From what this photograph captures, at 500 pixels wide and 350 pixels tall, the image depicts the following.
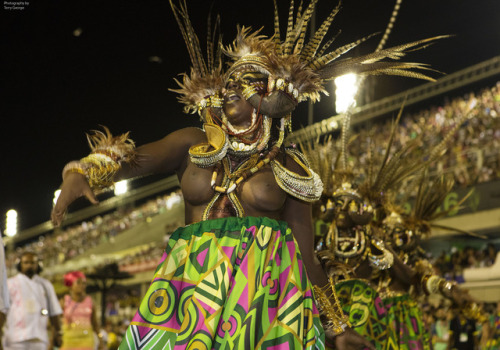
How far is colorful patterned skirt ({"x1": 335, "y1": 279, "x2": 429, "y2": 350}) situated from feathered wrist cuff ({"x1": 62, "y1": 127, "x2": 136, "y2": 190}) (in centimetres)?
282

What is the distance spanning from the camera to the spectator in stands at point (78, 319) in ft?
29.3

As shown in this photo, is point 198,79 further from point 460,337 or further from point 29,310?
point 460,337

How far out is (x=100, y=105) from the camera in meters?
13.9

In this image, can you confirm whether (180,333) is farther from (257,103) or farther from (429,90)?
(429,90)

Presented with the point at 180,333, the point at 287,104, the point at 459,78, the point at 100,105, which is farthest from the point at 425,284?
the point at 459,78

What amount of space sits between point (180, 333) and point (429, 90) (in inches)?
671

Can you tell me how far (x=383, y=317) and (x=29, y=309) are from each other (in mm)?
3927

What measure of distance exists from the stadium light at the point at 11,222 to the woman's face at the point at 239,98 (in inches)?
1446

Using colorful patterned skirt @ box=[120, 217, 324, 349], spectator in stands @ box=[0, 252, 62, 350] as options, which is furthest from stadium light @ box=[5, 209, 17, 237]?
colorful patterned skirt @ box=[120, 217, 324, 349]

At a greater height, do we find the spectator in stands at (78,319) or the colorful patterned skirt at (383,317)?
the spectator in stands at (78,319)

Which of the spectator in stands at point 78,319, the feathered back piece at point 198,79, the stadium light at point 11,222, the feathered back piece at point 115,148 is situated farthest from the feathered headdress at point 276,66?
the stadium light at point 11,222

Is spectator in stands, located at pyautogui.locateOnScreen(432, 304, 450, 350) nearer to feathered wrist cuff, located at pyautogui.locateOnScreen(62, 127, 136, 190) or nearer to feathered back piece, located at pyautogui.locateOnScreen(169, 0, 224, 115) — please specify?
feathered back piece, located at pyautogui.locateOnScreen(169, 0, 224, 115)

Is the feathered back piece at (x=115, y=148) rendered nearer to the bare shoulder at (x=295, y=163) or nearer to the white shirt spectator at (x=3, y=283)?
the white shirt spectator at (x=3, y=283)

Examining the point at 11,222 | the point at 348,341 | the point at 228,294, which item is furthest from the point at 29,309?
the point at 11,222
